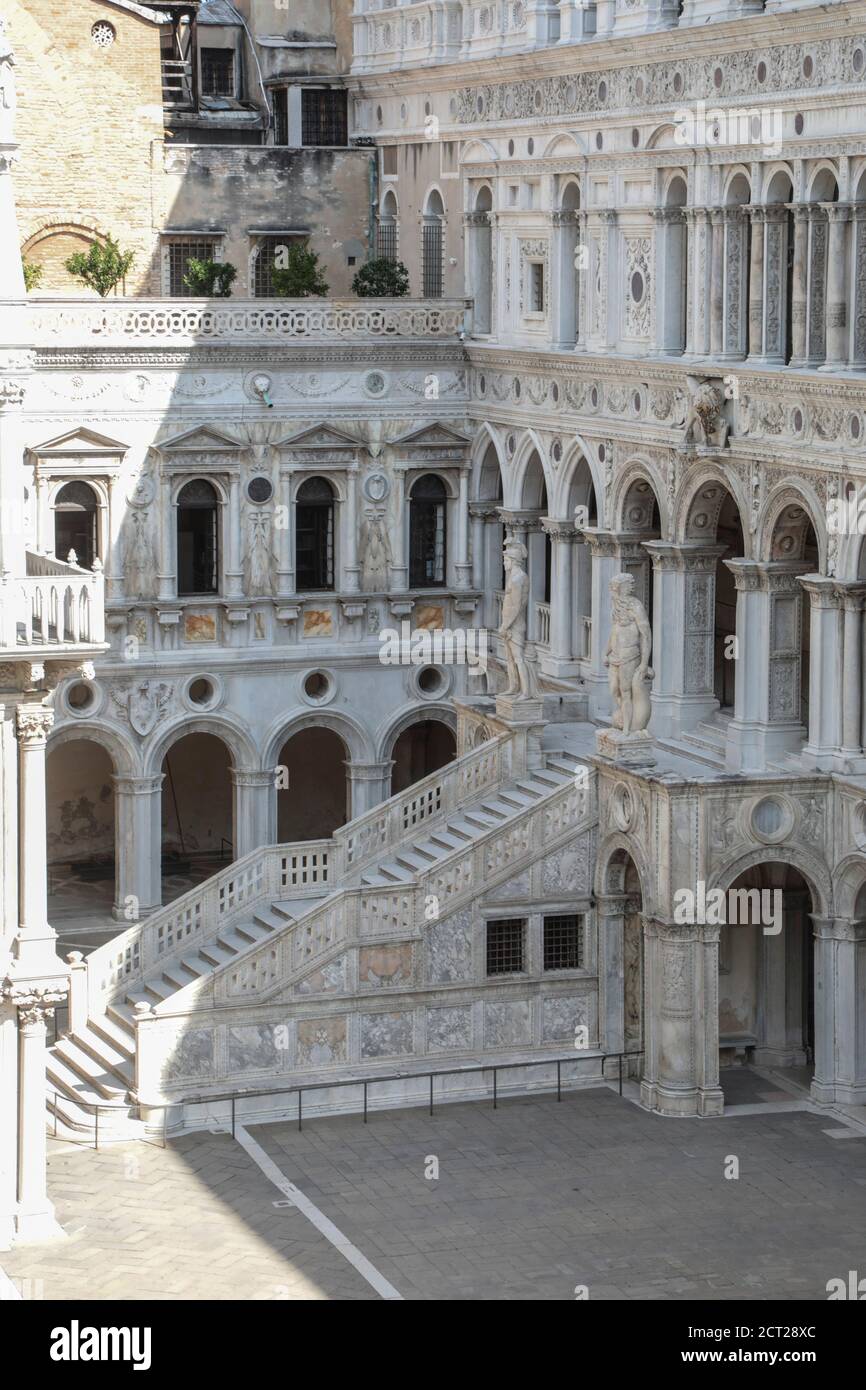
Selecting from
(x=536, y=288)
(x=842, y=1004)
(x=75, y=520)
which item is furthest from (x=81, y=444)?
(x=842, y=1004)

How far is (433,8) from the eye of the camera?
165 feet

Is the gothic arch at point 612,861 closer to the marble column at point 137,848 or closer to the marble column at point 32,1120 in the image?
the marble column at point 32,1120

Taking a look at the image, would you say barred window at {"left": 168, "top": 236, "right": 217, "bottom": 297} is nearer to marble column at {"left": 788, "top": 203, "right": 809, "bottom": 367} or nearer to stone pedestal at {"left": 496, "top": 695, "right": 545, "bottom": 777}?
stone pedestal at {"left": 496, "top": 695, "right": 545, "bottom": 777}

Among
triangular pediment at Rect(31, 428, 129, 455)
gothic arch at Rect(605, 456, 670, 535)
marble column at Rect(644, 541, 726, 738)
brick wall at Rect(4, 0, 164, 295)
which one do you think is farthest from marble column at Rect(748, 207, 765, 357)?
brick wall at Rect(4, 0, 164, 295)

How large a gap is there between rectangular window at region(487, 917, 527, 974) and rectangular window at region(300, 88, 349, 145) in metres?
19.5

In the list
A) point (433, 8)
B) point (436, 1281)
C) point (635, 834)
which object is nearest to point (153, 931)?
point (635, 834)

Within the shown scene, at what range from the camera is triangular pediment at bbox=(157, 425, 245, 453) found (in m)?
47.5

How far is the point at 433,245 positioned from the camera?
51.2m

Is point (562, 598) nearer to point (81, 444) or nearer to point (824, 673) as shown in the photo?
point (81, 444)

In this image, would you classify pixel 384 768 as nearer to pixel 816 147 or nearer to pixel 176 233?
pixel 176 233

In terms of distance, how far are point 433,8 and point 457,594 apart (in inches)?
371

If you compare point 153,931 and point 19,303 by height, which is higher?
point 19,303
